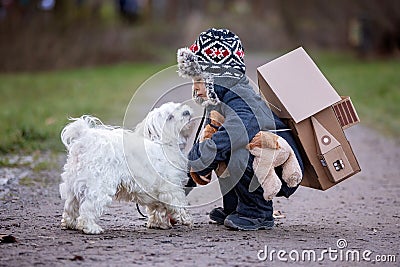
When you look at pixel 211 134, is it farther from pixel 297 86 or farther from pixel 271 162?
pixel 297 86

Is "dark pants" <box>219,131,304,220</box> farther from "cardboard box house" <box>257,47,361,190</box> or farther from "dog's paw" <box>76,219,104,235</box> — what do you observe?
"dog's paw" <box>76,219,104,235</box>

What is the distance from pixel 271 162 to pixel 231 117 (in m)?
0.48

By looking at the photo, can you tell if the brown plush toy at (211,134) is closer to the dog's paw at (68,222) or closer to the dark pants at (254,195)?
the dark pants at (254,195)

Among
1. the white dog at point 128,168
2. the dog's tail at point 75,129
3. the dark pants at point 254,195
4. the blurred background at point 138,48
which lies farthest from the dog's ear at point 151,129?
the blurred background at point 138,48

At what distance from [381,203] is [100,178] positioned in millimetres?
3201

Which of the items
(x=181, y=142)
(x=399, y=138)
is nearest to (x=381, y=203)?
(x=181, y=142)

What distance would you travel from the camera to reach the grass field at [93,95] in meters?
13.0

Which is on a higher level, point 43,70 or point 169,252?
point 43,70

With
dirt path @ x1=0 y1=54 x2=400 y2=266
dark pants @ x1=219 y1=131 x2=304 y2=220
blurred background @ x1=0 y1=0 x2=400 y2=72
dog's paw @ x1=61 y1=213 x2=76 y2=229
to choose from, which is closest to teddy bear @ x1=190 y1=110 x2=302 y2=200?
dark pants @ x1=219 y1=131 x2=304 y2=220

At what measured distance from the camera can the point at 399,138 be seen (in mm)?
13867

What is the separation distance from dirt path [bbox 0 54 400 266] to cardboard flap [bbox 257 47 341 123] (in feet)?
3.37

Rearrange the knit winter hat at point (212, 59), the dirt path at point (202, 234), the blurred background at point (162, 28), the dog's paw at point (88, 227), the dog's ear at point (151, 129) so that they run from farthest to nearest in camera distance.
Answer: the blurred background at point (162, 28)
the dog's ear at point (151, 129)
the knit winter hat at point (212, 59)
the dog's paw at point (88, 227)
the dirt path at point (202, 234)

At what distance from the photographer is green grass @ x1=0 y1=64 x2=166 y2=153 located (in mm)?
12523

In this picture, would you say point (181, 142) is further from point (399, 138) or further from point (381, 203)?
point (399, 138)
